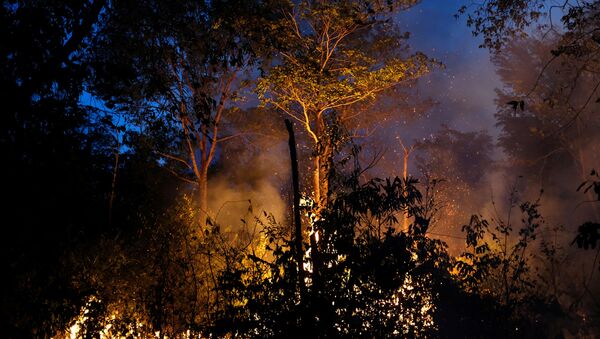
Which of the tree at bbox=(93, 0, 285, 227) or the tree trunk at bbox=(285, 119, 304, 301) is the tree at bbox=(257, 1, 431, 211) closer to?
the tree at bbox=(93, 0, 285, 227)

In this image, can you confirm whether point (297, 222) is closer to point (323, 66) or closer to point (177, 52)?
point (177, 52)

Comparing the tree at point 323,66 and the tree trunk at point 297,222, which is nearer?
the tree trunk at point 297,222

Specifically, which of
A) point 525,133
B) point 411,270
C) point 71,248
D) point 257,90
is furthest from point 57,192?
point 525,133

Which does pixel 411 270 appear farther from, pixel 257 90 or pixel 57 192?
pixel 257 90

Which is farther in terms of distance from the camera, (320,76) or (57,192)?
(320,76)

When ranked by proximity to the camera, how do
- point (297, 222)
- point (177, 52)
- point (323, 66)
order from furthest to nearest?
point (323, 66) → point (177, 52) → point (297, 222)

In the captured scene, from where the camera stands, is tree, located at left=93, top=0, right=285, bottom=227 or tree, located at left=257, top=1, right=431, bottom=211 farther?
tree, located at left=257, top=1, right=431, bottom=211

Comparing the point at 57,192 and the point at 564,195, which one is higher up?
the point at 564,195

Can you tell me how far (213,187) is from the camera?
2939cm

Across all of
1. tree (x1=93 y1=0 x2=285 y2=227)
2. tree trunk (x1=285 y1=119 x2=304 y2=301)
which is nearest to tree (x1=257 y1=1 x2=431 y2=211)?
tree (x1=93 y1=0 x2=285 y2=227)

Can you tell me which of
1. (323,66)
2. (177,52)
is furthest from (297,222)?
(323,66)

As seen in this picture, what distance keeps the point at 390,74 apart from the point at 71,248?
46.4ft

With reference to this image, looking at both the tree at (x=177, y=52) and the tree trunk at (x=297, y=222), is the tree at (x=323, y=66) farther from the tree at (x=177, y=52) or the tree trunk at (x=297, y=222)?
the tree trunk at (x=297, y=222)

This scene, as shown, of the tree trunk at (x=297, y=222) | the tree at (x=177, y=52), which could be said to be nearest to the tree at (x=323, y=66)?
the tree at (x=177, y=52)
